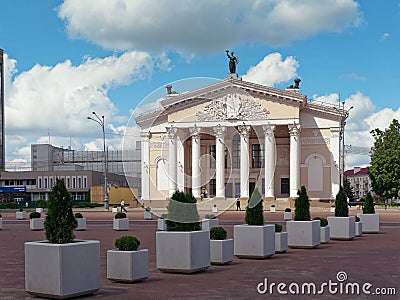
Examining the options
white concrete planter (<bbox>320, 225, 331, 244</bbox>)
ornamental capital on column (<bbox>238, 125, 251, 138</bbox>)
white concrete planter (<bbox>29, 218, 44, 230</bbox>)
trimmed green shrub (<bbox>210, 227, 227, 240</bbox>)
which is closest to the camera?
trimmed green shrub (<bbox>210, 227, 227, 240</bbox>)

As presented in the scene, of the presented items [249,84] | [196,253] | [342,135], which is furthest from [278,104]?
[196,253]

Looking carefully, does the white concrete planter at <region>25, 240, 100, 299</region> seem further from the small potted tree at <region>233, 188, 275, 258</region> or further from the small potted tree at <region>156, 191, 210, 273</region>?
the small potted tree at <region>233, 188, 275, 258</region>

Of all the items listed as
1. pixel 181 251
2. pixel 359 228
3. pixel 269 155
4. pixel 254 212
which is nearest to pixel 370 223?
pixel 359 228

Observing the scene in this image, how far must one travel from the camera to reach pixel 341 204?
76.5 feet

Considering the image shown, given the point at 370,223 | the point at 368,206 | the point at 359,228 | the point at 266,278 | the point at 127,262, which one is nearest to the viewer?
the point at 127,262

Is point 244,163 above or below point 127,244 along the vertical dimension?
above

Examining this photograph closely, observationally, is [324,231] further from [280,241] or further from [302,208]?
[280,241]

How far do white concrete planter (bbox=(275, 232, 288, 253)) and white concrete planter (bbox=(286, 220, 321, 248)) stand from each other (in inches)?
58.4

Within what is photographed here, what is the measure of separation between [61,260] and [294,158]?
60.9m

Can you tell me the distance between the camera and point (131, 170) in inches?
724

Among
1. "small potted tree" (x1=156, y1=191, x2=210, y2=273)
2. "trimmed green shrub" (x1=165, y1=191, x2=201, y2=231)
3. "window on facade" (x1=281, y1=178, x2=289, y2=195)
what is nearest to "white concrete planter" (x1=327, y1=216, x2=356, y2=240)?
"small potted tree" (x1=156, y1=191, x2=210, y2=273)

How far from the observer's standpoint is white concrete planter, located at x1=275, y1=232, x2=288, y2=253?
17.8 m

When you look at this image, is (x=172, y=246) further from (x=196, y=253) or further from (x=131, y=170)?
(x=131, y=170)

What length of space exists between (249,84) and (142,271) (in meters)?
58.6
